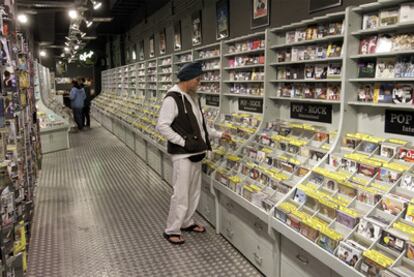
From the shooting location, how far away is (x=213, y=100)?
5.80 meters

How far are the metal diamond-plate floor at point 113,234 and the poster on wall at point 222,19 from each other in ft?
8.53

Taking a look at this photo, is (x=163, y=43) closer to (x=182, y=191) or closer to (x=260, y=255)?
(x=182, y=191)

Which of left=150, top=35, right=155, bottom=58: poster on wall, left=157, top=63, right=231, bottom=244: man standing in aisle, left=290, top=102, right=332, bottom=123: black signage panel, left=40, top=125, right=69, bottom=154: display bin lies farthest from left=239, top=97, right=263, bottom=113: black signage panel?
left=40, top=125, right=69, bottom=154: display bin

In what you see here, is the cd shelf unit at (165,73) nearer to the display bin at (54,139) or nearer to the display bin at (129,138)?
the display bin at (129,138)

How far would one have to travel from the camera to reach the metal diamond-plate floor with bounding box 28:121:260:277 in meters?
3.64

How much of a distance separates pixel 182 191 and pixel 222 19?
2.95 m

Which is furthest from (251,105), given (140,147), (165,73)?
(140,147)

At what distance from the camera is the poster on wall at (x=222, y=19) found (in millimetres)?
5609

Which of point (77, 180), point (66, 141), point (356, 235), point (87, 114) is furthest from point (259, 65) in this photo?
point (87, 114)

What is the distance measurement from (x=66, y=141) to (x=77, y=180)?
3.56 m

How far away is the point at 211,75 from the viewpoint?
5684 millimetres

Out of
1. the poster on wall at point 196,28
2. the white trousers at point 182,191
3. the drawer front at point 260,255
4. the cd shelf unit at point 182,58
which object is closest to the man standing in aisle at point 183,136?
the white trousers at point 182,191

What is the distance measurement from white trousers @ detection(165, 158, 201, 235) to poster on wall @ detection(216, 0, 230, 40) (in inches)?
96.4

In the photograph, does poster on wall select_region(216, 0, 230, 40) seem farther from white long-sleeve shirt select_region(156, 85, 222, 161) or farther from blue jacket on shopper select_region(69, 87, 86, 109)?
blue jacket on shopper select_region(69, 87, 86, 109)
